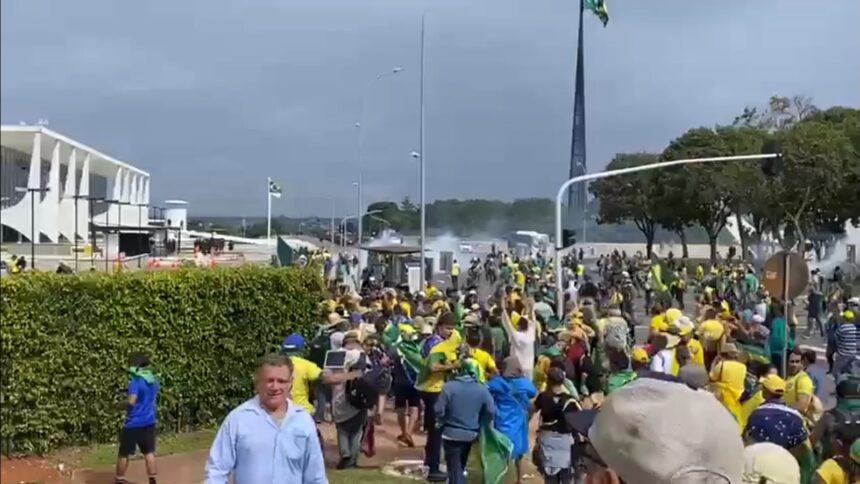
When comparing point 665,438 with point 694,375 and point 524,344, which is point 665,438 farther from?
point 524,344

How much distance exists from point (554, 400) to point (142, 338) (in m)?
5.92

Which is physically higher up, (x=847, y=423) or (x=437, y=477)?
(x=847, y=423)

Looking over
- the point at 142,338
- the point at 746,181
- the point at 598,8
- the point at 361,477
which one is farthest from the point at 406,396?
the point at 746,181

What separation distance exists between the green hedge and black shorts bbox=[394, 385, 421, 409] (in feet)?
7.49

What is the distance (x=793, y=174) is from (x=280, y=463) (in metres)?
47.6

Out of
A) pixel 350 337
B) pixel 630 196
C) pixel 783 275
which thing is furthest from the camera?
pixel 630 196

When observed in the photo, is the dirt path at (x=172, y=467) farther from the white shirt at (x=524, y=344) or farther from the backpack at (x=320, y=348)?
the white shirt at (x=524, y=344)

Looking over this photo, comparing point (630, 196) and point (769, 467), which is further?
point (630, 196)

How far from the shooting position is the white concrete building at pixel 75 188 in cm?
186

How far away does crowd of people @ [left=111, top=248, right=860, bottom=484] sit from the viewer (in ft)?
7.95

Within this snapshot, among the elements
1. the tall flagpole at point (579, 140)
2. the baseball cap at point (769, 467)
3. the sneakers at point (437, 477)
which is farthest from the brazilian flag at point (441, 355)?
the tall flagpole at point (579, 140)

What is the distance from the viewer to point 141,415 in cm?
931

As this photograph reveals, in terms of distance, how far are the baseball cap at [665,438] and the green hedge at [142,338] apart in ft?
27.5

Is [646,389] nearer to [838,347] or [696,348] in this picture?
[696,348]
